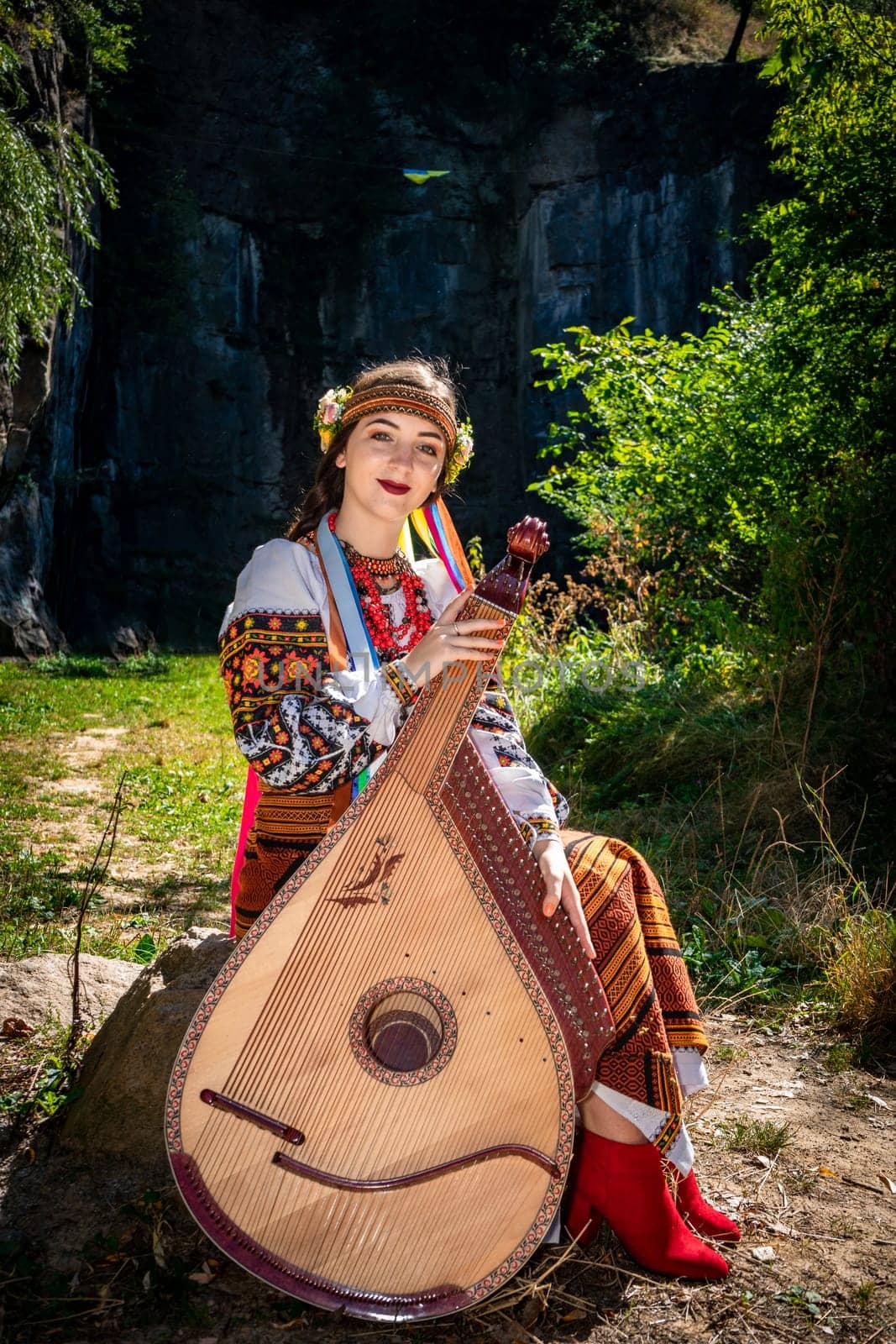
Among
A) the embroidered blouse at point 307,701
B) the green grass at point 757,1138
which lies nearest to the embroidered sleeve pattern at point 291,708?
the embroidered blouse at point 307,701

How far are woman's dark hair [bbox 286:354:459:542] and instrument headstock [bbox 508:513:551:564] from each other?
0.47 meters

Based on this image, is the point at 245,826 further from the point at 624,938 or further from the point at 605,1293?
the point at 605,1293

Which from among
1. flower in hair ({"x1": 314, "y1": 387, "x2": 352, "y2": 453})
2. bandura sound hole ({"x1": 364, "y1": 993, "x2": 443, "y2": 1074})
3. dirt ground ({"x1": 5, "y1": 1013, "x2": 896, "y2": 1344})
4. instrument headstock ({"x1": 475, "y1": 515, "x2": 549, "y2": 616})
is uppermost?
flower in hair ({"x1": 314, "y1": 387, "x2": 352, "y2": 453})

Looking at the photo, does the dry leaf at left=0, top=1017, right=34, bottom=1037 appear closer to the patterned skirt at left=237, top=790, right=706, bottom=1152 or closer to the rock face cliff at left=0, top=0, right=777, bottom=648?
the patterned skirt at left=237, top=790, right=706, bottom=1152

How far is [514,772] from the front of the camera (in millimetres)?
1773

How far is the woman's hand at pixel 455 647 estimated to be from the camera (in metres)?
1.53

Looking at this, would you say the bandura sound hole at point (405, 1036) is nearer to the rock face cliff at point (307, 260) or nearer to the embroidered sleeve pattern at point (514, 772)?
the embroidered sleeve pattern at point (514, 772)

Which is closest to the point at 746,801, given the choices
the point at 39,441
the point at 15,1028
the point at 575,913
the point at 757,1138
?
the point at 757,1138

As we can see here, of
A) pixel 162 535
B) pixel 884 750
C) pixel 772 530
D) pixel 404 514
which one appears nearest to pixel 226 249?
pixel 162 535

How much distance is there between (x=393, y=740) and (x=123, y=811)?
443 centimetres

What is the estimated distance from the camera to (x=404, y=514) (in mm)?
1938

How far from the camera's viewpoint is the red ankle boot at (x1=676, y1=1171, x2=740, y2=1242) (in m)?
1.77

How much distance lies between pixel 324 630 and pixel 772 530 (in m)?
3.95

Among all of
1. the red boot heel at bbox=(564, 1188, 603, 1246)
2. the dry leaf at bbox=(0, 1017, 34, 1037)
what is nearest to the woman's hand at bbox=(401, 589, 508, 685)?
the red boot heel at bbox=(564, 1188, 603, 1246)
